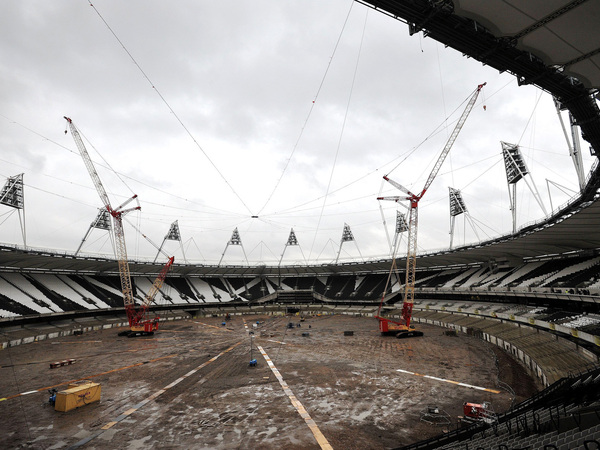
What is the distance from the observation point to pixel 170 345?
150 feet

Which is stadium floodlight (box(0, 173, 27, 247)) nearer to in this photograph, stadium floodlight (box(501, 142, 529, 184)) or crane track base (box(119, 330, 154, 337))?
crane track base (box(119, 330, 154, 337))

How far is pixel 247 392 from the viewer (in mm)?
24594

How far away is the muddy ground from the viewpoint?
17.4 m

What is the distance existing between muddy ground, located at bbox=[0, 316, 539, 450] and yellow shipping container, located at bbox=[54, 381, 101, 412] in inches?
18.7

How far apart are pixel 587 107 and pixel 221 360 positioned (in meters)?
40.0

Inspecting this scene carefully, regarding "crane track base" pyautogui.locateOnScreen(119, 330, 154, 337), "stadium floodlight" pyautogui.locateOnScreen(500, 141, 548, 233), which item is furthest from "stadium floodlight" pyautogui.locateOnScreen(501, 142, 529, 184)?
"crane track base" pyautogui.locateOnScreen(119, 330, 154, 337)

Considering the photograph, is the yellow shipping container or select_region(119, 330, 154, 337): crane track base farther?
select_region(119, 330, 154, 337): crane track base

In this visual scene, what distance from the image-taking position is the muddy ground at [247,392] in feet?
57.2

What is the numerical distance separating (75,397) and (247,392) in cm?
1245

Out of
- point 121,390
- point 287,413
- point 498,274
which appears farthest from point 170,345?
point 498,274

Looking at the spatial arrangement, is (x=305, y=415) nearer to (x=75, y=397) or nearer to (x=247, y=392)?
(x=247, y=392)

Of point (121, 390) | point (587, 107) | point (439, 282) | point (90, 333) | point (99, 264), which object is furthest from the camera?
point (439, 282)

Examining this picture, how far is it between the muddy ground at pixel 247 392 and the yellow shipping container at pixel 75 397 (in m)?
0.47

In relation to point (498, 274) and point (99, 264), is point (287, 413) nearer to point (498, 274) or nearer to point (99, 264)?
point (498, 274)
